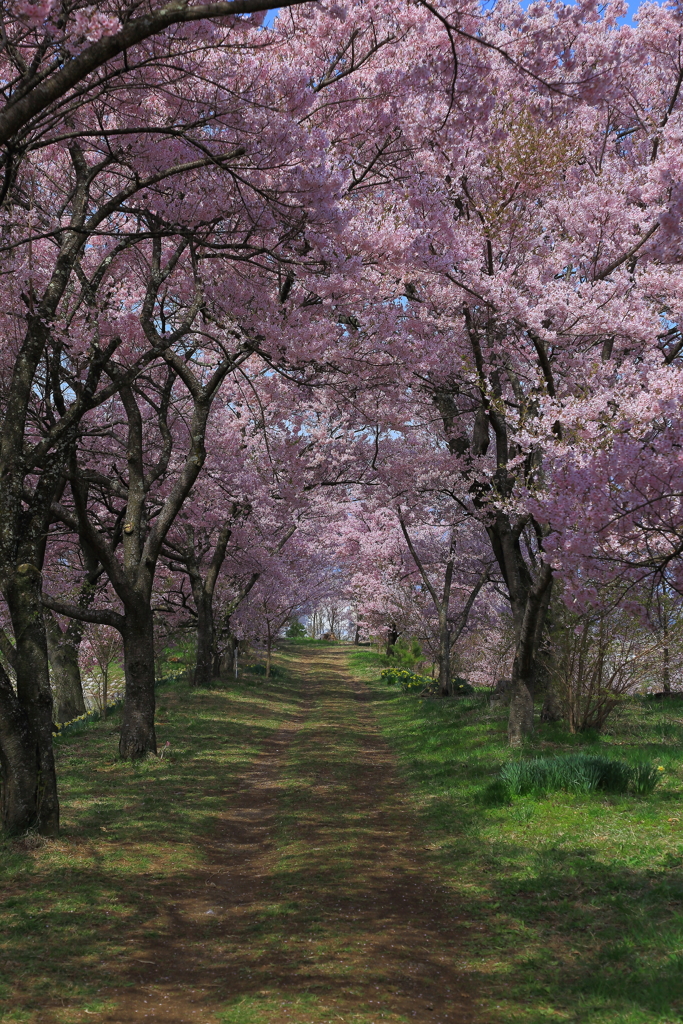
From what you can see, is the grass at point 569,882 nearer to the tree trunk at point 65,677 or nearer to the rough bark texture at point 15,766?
the rough bark texture at point 15,766

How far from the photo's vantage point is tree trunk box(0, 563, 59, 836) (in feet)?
24.3

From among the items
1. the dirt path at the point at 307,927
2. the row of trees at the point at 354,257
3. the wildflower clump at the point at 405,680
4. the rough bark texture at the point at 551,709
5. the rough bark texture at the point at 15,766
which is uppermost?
the row of trees at the point at 354,257

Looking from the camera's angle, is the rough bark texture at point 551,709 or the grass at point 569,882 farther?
the rough bark texture at point 551,709

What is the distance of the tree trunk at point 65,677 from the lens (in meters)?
18.3

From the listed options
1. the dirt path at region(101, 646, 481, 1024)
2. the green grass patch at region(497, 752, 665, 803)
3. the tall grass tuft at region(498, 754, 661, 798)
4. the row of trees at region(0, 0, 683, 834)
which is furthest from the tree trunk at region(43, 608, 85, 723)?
the tall grass tuft at region(498, 754, 661, 798)

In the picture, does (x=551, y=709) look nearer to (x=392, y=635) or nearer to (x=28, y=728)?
(x=28, y=728)

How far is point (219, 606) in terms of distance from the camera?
2400 centimetres

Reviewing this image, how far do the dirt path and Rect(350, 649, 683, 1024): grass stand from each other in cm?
31

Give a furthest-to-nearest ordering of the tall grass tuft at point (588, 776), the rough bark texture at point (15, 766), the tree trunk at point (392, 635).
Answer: the tree trunk at point (392, 635) < the tall grass tuft at point (588, 776) < the rough bark texture at point (15, 766)

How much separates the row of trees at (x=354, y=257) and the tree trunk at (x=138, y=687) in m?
0.04

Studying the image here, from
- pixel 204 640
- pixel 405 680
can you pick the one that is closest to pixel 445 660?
pixel 405 680

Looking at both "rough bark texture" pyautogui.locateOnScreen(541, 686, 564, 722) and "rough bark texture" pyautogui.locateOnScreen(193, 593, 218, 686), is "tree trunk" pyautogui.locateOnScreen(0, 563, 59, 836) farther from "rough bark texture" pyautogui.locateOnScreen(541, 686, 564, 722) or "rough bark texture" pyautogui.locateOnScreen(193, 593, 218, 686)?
"rough bark texture" pyautogui.locateOnScreen(193, 593, 218, 686)

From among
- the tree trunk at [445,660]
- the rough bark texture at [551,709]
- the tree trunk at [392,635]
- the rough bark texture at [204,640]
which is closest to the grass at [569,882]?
the rough bark texture at [551,709]

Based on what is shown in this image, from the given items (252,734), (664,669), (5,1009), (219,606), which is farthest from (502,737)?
(219,606)
